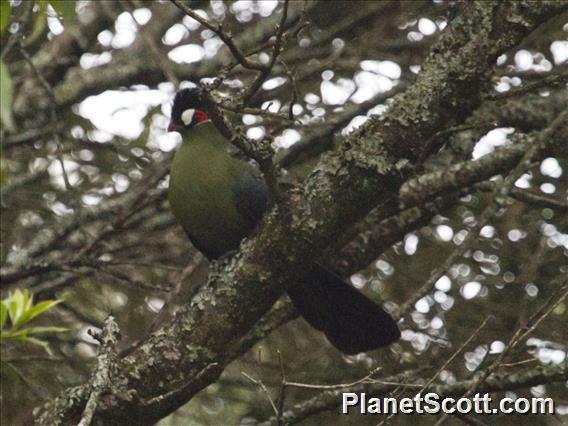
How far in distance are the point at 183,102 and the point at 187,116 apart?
18 centimetres

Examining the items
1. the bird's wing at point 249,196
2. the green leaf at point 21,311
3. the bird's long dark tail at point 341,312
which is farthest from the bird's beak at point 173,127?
the green leaf at point 21,311

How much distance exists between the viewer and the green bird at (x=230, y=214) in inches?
152

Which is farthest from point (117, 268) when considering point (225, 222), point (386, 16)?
point (386, 16)

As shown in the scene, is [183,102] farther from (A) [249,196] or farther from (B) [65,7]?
(B) [65,7]

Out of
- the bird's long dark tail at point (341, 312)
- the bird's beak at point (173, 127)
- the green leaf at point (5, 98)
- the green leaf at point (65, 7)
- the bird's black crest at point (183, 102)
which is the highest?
the green leaf at point (5, 98)

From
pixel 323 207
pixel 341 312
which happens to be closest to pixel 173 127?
pixel 341 312

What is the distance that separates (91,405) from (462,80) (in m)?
1.31

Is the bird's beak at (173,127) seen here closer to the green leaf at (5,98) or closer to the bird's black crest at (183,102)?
the bird's black crest at (183,102)

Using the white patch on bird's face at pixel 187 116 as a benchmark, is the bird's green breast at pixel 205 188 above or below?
below

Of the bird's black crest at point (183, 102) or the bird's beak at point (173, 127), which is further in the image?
the bird's beak at point (173, 127)

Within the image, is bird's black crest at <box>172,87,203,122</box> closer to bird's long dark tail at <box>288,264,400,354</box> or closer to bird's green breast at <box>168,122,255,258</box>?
bird's green breast at <box>168,122,255,258</box>

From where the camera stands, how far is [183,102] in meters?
3.86

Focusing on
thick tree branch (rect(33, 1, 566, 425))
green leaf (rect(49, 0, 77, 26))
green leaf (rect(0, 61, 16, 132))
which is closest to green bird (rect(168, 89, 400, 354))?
green leaf (rect(49, 0, 77, 26))

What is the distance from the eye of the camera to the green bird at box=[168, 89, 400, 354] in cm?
387
